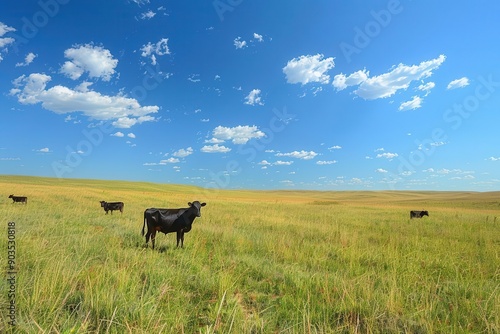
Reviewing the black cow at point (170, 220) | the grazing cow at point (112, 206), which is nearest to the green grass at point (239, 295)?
the black cow at point (170, 220)

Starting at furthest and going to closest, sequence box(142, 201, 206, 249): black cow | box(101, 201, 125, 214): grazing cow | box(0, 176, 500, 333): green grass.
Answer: box(101, 201, 125, 214): grazing cow
box(142, 201, 206, 249): black cow
box(0, 176, 500, 333): green grass

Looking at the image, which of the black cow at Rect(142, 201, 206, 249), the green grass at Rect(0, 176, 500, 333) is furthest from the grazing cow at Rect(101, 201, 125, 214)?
the green grass at Rect(0, 176, 500, 333)

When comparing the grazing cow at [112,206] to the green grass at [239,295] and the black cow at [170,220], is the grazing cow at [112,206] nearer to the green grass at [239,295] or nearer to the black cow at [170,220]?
the black cow at [170,220]

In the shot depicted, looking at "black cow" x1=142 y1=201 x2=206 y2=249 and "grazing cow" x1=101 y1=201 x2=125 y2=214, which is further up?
"black cow" x1=142 y1=201 x2=206 y2=249

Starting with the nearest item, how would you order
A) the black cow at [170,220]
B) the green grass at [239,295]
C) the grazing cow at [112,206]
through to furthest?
the green grass at [239,295] < the black cow at [170,220] < the grazing cow at [112,206]

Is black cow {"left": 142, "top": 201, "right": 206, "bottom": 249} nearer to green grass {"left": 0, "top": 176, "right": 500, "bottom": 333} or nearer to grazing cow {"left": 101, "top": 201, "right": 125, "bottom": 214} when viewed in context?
green grass {"left": 0, "top": 176, "right": 500, "bottom": 333}

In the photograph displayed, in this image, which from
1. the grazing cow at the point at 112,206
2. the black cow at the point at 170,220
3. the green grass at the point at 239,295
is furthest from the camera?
the grazing cow at the point at 112,206

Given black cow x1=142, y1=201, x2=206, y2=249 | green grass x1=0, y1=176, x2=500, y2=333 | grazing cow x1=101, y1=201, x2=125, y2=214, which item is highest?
black cow x1=142, y1=201, x2=206, y2=249

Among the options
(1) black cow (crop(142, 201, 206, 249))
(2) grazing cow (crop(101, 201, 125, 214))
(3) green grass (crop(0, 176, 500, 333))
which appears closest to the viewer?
(3) green grass (crop(0, 176, 500, 333))

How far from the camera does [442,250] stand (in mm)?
8891

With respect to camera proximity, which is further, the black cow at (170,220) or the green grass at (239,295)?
the black cow at (170,220)

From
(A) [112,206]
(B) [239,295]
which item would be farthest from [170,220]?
(A) [112,206]

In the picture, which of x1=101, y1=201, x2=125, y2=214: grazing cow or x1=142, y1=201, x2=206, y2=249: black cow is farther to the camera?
x1=101, y1=201, x2=125, y2=214: grazing cow

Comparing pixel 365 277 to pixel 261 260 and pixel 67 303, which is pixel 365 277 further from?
pixel 67 303
